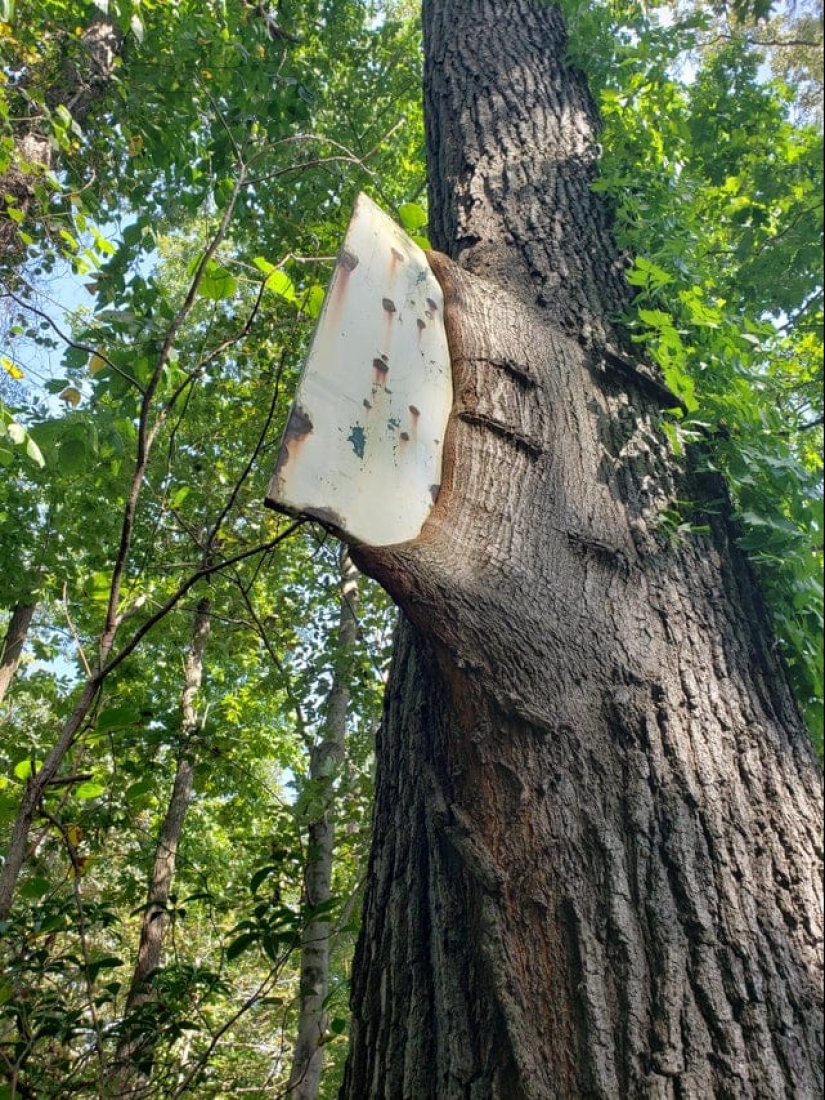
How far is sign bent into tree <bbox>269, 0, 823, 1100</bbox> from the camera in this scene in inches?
43.8

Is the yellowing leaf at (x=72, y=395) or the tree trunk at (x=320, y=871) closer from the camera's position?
the yellowing leaf at (x=72, y=395)

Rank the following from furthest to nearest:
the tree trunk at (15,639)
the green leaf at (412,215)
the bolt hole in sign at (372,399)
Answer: the tree trunk at (15,639) < the green leaf at (412,215) < the bolt hole in sign at (372,399)

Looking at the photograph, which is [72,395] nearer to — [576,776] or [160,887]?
[576,776]

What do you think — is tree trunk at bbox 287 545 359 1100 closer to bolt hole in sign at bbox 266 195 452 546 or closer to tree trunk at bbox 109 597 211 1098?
tree trunk at bbox 109 597 211 1098

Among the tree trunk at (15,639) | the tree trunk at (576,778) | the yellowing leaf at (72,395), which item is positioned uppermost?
the tree trunk at (15,639)

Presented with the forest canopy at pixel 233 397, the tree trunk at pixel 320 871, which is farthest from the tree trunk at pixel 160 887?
the tree trunk at pixel 320 871

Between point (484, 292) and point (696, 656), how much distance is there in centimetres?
107

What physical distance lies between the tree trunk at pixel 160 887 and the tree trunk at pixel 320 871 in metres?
0.69

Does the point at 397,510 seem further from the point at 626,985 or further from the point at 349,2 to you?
the point at 349,2

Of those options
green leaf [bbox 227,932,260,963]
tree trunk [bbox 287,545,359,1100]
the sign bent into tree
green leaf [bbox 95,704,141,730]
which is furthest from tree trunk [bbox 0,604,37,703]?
the sign bent into tree

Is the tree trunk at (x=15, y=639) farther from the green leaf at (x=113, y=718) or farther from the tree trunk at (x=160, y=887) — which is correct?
the green leaf at (x=113, y=718)

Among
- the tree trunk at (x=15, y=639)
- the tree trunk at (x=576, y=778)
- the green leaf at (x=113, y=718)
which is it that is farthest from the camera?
the tree trunk at (x=15, y=639)

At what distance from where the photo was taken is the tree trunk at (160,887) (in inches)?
106

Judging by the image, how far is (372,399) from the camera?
5.30 feet
